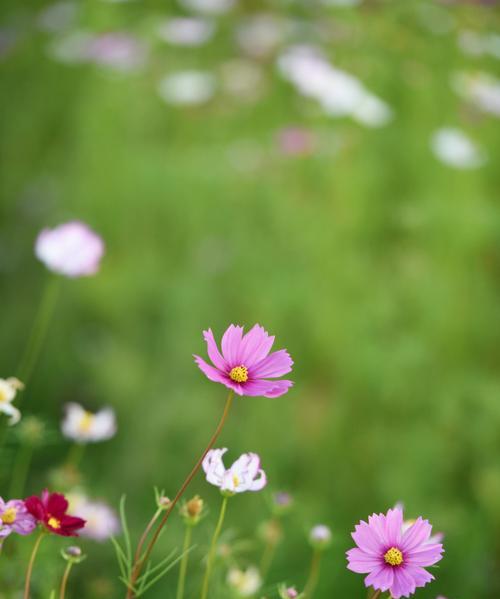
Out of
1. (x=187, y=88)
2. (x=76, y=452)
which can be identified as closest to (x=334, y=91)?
(x=187, y=88)

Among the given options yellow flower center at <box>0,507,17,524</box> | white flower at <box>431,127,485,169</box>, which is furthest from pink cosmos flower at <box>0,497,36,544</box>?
white flower at <box>431,127,485,169</box>

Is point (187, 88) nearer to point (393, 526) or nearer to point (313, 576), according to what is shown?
point (313, 576)

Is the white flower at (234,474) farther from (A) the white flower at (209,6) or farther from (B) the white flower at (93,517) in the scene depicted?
(A) the white flower at (209,6)

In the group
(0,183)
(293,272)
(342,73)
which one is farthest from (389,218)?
(0,183)

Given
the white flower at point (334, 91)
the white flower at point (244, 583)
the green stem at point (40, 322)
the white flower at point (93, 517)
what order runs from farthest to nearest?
1. the white flower at point (334, 91)
2. the green stem at point (40, 322)
3. the white flower at point (93, 517)
4. the white flower at point (244, 583)

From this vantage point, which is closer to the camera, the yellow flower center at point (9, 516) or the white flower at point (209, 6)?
the yellow flower center at point (9, 516)

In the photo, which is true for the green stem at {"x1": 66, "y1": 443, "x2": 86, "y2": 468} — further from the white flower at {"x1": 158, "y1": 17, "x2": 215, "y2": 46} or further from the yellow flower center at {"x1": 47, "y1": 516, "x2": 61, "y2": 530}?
the white flower at {"x1": 158, "y1": 17, "x2": 215, "y2": 46}

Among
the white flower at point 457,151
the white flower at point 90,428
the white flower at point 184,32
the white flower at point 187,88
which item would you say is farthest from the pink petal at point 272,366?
the white flower at point 184,32
